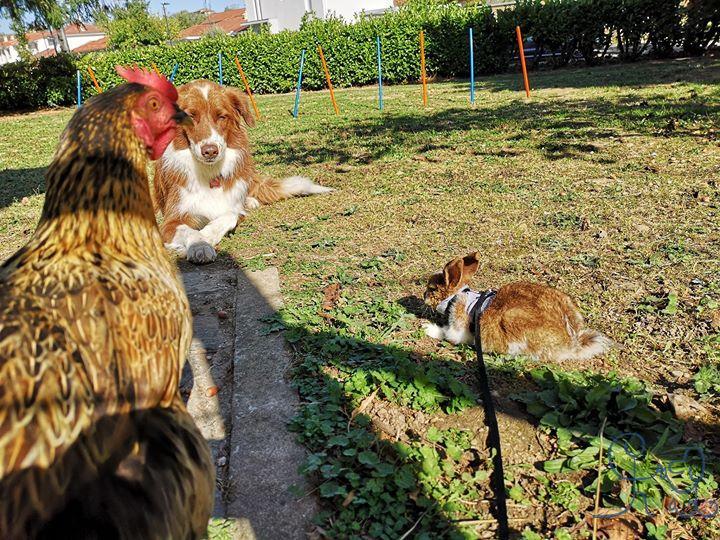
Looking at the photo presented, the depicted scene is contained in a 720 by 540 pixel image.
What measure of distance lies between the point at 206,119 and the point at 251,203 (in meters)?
1.20

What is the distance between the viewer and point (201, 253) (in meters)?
5.09

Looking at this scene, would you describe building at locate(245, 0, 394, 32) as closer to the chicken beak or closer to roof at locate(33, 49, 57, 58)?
roof at locate(33, 49, 57, 58)

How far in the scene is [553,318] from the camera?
10.2ft

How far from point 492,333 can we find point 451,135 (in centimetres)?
696

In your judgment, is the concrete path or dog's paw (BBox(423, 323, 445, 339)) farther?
dog's paw (BBox(423, 323, 445, 339))

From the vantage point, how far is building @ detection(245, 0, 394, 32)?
43991mm

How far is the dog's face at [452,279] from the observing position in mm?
3639

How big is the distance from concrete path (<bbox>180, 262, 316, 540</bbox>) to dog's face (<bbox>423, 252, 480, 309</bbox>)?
1.13 metres

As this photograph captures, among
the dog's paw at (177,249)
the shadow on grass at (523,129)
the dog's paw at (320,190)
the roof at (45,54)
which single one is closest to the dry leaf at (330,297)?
the dog's paw at (177,249)

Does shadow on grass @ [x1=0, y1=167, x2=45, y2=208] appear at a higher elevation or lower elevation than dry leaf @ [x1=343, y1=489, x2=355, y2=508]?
higher

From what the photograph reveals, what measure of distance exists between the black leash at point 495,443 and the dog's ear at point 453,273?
1.63ft

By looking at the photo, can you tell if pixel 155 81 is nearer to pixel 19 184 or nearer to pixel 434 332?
pixel 434 332

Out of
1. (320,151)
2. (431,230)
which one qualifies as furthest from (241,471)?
(320,151)

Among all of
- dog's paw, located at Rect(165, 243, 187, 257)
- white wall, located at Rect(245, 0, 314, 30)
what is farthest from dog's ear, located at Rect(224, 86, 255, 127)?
white wall, located at Rect(245, 0, 314, 30)
